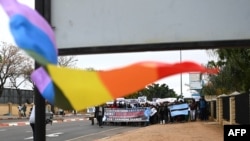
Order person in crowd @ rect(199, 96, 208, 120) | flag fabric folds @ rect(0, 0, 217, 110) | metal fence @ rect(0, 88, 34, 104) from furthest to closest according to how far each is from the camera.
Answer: metal fence @ rect(0, 88, 34, 104)
person in crowd @ rect(199, 96, 208, 120)
flag fabric folds @ rect(0, 0, 217, 110)

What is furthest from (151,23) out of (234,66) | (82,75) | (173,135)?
(234,66)

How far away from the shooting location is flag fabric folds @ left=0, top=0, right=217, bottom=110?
1502 mm

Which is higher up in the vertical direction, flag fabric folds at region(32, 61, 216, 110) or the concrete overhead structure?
the concrete overhead structure

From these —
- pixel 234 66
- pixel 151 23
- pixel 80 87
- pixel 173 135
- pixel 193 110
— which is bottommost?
pixel 173 135

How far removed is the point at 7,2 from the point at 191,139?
601 inches

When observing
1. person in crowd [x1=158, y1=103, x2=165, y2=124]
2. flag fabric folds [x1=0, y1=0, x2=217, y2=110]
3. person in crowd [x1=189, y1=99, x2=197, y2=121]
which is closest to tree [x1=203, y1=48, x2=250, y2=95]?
person in crowd [x1=158, y1=103, x2=165, y2=124]

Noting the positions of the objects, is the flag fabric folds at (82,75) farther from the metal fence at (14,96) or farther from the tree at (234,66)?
the metal fence at (14,96)

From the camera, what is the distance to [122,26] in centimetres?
488

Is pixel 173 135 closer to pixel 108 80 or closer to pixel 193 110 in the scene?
A: pixel 193 110

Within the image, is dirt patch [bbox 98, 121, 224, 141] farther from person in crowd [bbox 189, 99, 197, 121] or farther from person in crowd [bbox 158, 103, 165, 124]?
person in crowd [bbox 189, 99, 197, 121]

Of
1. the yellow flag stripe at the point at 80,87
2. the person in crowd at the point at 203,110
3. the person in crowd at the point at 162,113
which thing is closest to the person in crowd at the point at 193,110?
the person in crowd at the point at 203,110

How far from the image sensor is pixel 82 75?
1609mm

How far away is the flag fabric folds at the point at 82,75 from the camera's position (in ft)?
4.93

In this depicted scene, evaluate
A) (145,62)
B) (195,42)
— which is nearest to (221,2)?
(195,42)
